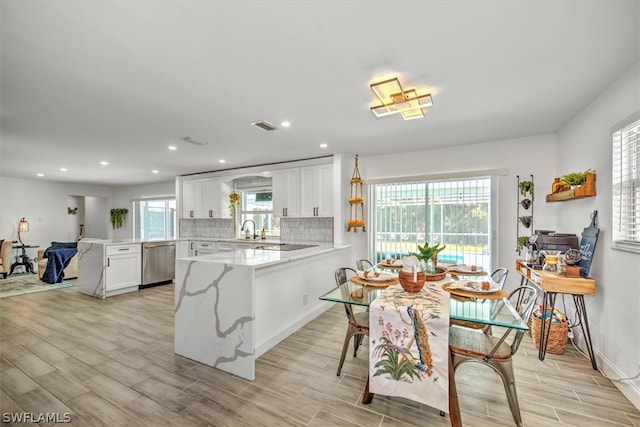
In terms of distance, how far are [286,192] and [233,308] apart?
3.22 meters

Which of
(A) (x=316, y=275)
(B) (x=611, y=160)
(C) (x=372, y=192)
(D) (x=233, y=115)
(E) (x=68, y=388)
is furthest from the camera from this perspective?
(C) (x=372, y=192)

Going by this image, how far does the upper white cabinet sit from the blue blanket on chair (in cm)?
241

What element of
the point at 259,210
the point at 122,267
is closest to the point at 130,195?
the point at 122,267

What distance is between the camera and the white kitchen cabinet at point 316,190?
4.92 meters

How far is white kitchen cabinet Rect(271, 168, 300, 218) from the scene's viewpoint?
527 centimetres

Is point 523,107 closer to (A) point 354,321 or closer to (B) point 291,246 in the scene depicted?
(A) point 354,321

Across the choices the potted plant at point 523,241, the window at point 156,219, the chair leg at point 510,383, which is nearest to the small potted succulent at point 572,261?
the potted plant at point 523,241

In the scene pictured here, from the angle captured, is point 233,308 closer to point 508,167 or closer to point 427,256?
point 427,256

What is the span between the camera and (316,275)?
3756 mm

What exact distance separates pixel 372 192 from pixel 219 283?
320 cm

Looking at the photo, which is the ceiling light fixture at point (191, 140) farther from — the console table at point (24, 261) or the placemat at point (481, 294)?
the console table at point (24, 261)

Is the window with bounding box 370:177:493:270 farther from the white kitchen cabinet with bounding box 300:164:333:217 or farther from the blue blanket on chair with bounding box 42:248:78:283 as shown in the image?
the blue blanket on chair with bounding box 42:248:78:283

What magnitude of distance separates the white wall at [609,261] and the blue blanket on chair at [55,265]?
8462mm

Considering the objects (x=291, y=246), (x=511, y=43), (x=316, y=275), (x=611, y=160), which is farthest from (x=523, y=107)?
(x=291, y=246)
